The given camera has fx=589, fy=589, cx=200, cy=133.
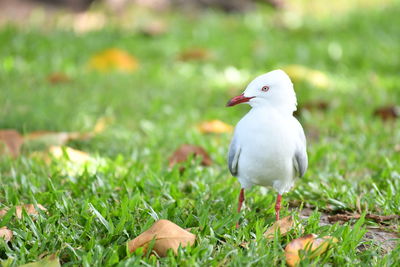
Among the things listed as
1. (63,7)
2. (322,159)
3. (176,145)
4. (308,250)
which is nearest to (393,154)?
(322,159)

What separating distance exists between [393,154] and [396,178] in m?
0.62

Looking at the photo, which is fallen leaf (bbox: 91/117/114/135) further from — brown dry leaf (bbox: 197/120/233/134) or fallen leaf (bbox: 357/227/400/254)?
fallen leaf (bbox: 357/227/400/254)

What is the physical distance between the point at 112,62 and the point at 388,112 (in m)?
3.00

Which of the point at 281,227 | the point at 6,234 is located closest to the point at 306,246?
the point at 281,227

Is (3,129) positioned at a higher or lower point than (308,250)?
lower

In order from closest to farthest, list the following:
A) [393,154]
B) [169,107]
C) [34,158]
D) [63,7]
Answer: [34,158]
[393,154]
[169,107]
[63,7]

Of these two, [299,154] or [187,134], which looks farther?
[187,134]

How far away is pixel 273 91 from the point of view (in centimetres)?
285

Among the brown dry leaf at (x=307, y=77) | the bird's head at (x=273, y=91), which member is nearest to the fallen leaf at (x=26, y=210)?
the bird's head at (x=273, y=91)

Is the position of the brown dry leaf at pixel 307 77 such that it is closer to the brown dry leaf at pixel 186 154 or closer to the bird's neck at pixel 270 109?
the brown dry leaf at pixel 186 154

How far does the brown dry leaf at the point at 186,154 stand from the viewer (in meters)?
4.13

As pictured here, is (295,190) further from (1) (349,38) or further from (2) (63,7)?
(2) (63,7)

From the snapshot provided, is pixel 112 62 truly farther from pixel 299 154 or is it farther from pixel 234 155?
pixel 299 154

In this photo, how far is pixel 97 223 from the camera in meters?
2.99
